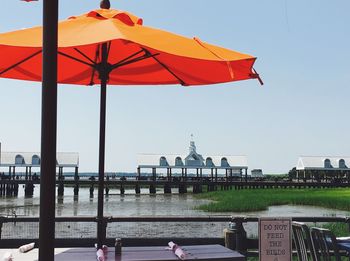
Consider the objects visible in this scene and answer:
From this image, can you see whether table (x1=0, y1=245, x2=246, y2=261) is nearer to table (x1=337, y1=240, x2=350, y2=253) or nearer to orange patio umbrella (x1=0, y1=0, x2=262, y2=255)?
orange patio umbrella (x1=0, y1=0, x2=262, y2=255)

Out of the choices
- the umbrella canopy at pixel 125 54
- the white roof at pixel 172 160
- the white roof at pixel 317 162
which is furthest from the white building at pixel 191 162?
the umbrella canopy at pixel 125 54

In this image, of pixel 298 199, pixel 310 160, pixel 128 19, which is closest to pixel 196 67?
pixel 128 19

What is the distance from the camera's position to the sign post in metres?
4.39

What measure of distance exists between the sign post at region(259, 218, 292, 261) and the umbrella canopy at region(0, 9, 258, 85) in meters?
1.33

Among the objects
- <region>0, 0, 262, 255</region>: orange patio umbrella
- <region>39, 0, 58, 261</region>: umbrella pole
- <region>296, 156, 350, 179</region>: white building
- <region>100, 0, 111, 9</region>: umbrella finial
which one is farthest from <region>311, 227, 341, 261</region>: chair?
<region>296, 156, 350, 179</region>: white building

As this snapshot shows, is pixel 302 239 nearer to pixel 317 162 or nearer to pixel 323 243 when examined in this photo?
pixel 323 243

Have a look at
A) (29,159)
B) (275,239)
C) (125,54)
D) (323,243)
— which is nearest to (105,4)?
(125,54)

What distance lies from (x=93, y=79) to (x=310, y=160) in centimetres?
8796

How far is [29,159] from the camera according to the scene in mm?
78312

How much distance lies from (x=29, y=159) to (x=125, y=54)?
75615 millimetres

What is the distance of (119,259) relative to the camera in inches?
163

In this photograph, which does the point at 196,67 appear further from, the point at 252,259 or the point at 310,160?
the point at 310,160

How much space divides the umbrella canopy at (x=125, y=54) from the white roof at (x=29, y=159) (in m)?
72.6

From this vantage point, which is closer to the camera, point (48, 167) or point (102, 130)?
point (48, 167)
